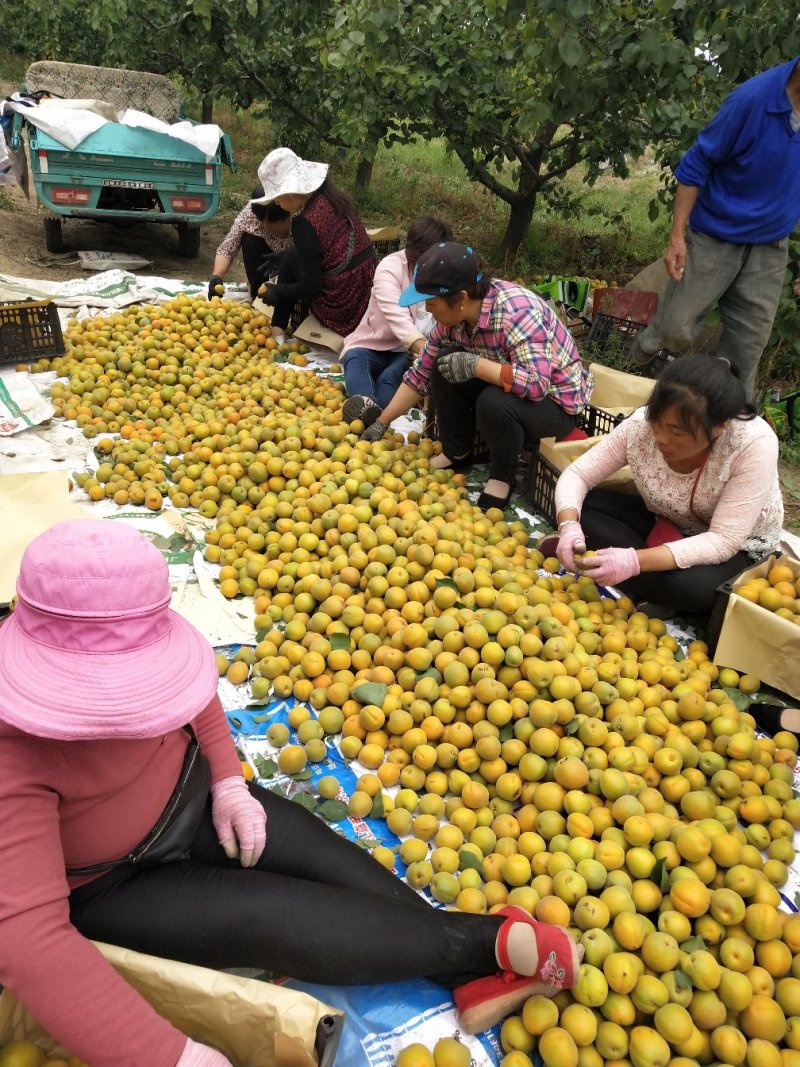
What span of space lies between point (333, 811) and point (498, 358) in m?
2.43

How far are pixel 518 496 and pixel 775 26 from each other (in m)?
3.25

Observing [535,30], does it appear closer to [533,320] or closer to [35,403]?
[533,320]

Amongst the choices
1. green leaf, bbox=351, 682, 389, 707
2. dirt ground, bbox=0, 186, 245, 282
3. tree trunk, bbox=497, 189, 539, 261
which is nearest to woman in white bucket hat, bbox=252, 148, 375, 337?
dirt ground, bbox=0, 186, 245, 282

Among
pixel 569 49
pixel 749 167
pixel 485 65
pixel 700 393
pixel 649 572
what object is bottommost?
pixel 649 572

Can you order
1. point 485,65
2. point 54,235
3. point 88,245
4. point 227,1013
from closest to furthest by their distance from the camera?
point 227,1013, point 485,65, point 54,235, point 88,245

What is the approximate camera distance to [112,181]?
304 inches

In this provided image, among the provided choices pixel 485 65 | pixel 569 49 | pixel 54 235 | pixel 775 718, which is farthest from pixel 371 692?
pixel 54 235

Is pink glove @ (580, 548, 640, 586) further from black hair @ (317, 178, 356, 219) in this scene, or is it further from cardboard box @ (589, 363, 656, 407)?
black hair @ (317, 178, 356, 219)

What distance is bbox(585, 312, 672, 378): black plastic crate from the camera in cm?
575

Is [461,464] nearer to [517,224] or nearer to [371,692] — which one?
[371,692]

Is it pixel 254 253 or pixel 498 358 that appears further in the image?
pixel 254 253

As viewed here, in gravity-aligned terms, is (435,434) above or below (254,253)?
below

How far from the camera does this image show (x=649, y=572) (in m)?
3.05

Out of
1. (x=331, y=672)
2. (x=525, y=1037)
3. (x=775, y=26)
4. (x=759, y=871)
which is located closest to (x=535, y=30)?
(x=775, y=26)
